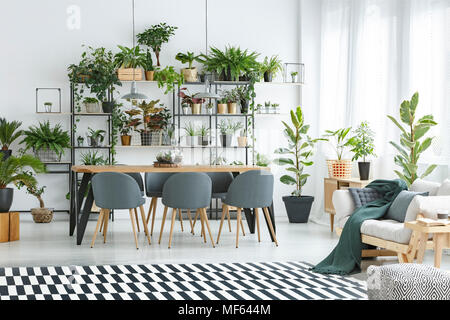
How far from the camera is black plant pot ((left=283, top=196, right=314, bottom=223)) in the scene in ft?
28.3

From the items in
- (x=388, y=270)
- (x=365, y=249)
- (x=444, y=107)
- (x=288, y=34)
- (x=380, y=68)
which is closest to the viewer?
(x=388, y=270)

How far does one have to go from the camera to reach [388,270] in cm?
284

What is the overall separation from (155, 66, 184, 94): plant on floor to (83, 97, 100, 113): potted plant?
0.92 m

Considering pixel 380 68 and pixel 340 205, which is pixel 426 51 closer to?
pixel 380 68

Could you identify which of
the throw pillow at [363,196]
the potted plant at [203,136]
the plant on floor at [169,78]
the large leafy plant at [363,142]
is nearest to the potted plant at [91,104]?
the plant on floor at [169,78]

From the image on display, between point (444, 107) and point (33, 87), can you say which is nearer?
point (444, 107)

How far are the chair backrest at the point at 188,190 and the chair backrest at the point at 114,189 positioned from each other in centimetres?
40

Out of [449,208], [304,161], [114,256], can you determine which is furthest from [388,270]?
[304,161]

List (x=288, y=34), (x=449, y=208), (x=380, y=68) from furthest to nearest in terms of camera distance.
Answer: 1. (x=288, y=34)
2. (x=380, y=68)
3. (x=449, y=208)

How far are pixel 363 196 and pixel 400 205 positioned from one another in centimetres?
52

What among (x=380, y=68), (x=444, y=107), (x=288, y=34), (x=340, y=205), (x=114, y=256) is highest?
(x=288, y=34)

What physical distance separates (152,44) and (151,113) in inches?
38.7

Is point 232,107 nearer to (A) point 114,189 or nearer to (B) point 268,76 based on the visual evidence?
(B) point 268,76

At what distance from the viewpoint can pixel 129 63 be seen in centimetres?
872
